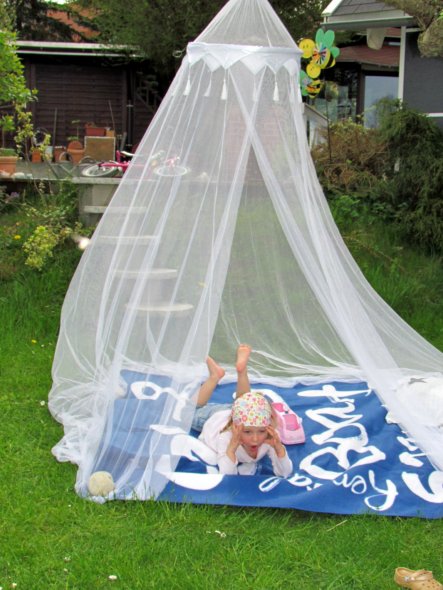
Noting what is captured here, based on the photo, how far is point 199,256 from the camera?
3637mm

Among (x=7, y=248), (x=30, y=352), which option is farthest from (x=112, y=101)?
(x=30, y=352)

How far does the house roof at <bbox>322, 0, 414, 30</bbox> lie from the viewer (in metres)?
7.38

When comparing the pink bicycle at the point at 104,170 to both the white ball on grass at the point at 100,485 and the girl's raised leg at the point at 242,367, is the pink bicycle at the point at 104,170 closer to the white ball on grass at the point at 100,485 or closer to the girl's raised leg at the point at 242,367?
the girl's raised leg at the point at 242,367

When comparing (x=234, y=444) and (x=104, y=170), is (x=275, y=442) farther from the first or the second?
(x=104, y=170)

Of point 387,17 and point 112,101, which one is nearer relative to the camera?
point 387,17

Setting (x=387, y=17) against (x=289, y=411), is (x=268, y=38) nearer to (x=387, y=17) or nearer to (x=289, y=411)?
(x=289, y=411)

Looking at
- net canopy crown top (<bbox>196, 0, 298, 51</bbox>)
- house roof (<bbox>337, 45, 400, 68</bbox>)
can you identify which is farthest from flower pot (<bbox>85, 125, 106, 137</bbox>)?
net canopy crown top (<bbox>196, 0, 298, 51</bbox>)

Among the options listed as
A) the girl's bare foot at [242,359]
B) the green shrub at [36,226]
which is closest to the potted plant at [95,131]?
the green shrub at [36,226]

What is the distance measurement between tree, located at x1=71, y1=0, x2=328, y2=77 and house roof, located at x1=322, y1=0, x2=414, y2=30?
3106mm

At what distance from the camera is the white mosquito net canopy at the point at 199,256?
343 centimetres

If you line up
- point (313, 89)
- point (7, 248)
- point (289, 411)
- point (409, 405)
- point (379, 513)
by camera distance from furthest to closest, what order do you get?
1. point (313, 89)
2. point (7, 248)
3. point (289, 411)
4. point (409, 405)
5. point (379, 513)

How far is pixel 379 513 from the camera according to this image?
311 cm

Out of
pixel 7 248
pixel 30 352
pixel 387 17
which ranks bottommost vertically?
pixel 30 352

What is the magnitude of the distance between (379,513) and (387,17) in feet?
18.8
